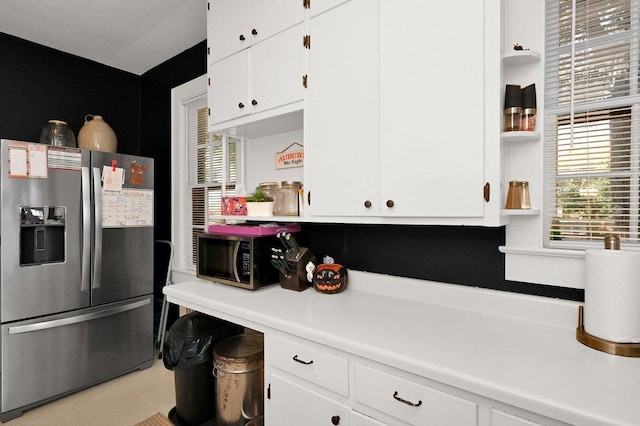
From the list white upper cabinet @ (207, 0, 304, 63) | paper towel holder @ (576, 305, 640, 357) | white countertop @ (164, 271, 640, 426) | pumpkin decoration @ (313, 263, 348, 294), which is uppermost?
white upper cabinet @ (207, 0, 304, 63)

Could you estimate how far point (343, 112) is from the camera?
157 cm

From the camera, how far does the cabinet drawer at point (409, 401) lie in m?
0.94

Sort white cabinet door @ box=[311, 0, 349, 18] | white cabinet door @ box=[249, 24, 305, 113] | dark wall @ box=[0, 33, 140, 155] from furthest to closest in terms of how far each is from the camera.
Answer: dark wall @ box=[0, 33, 140, 155] → white cabinet door @ box=[249, 24, 305, 113] → white cabinet door @ box=[311, 0, 349, 18]

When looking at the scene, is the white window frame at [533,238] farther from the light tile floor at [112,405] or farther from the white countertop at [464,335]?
the light tile floor at [112,405]

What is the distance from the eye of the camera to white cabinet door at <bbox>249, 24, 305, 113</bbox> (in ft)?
5.66

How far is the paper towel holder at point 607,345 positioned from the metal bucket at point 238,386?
1456 millimetres

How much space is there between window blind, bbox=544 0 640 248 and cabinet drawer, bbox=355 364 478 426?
816 millimetres

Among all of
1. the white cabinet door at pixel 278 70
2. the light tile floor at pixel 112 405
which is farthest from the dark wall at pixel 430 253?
the light tile floor at pixel 112 405

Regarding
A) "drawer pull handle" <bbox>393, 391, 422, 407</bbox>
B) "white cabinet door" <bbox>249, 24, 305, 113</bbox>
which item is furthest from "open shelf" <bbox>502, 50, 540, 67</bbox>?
"drawer pull handle" <bbox>393, 391, 422, 407</bbox>

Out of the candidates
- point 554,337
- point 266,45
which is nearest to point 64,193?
point 266,45

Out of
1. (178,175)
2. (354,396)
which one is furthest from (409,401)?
(178,175)

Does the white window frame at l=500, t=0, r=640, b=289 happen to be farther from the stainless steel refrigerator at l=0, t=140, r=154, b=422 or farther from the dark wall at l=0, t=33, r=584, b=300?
the stainless steel refrigerator at l=0, t=140, r=154, b=422

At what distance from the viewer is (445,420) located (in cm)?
97

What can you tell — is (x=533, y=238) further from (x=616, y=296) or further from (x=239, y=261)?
(x=239, y=261)
